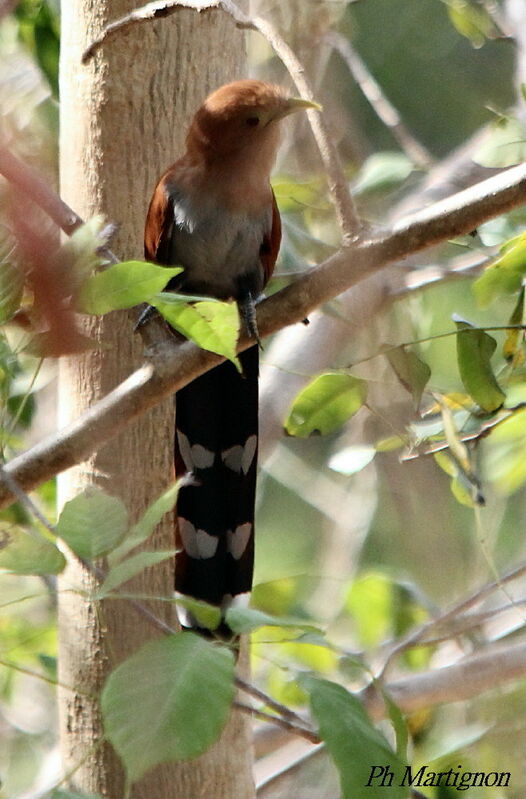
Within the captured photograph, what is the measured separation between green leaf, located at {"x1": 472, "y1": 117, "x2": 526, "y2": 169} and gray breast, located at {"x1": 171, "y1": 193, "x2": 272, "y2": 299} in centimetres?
46

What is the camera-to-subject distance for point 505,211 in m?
1.05

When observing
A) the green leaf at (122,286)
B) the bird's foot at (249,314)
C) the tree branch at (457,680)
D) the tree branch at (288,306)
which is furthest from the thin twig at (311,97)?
the tree branch at (457,680)

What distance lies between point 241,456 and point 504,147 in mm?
704

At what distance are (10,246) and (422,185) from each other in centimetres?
216

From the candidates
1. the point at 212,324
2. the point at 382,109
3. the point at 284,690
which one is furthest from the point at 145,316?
the point at 382,109

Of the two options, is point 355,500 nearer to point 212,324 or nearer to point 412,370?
point 412,370

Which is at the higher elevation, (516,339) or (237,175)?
(237,175)

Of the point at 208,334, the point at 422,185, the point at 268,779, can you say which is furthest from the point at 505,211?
the point at 422,185

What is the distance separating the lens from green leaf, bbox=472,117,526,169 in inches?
59.0

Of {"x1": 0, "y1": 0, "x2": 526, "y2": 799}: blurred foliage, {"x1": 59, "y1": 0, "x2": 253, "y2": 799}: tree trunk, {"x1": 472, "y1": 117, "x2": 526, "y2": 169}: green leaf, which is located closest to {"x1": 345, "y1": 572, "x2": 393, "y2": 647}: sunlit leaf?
{"x1": 0, "y1": 0, "x2": 526, "y2": 799}: blurred foliage

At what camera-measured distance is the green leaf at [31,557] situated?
82 centimetres

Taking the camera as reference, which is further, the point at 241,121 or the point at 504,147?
the point at 241,121

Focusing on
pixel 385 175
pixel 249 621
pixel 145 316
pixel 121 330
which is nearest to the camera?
pixel 249 621

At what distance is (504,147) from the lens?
1.51 m
